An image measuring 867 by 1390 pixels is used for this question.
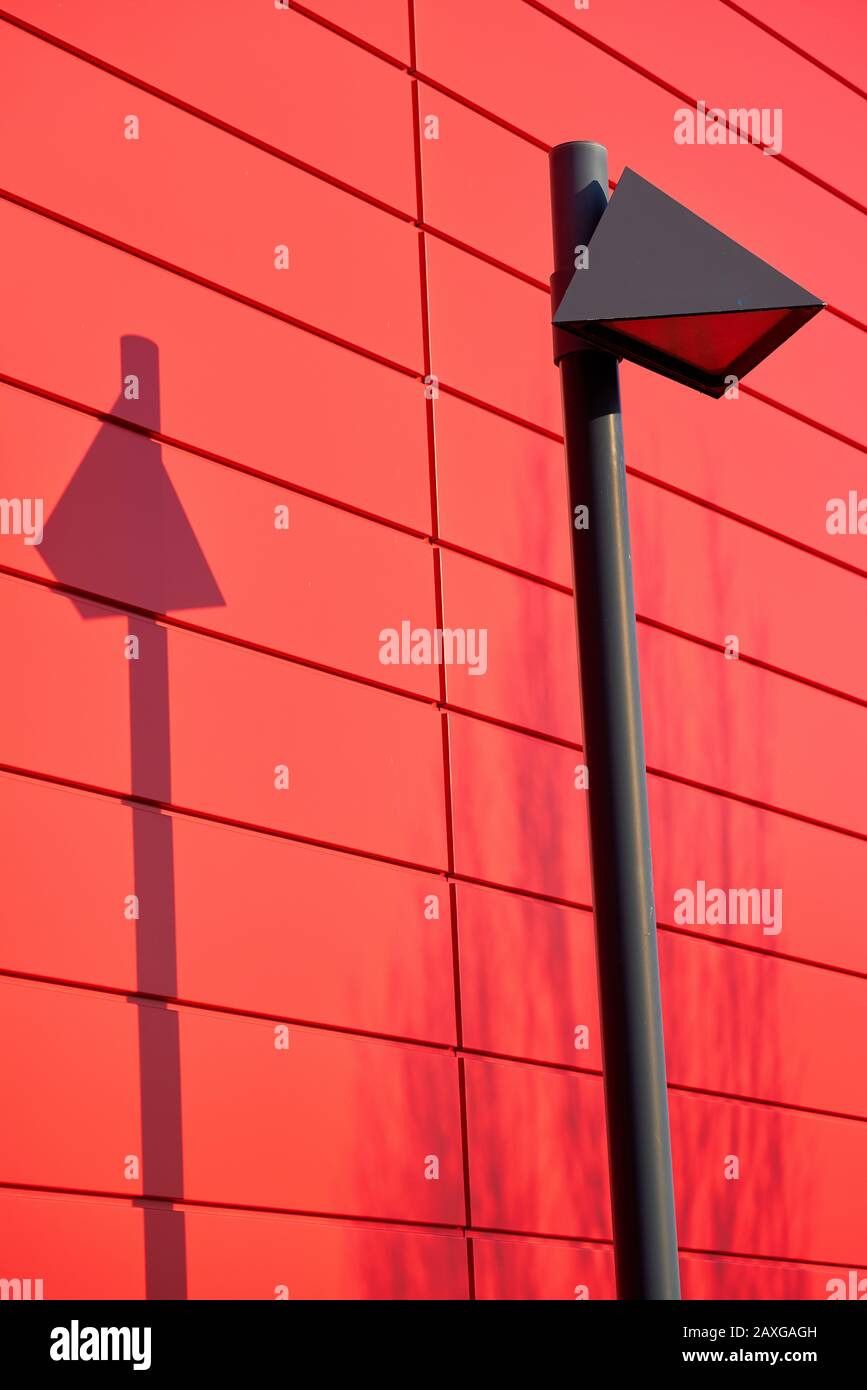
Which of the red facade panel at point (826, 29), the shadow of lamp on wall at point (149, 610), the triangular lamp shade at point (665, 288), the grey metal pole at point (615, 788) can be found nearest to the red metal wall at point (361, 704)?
the shadow of lamp on wall at point (149, 610)

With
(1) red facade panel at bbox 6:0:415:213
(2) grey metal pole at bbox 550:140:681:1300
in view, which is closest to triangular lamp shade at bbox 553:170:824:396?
(2) grey metal pole at bbox 550:140:681:1300

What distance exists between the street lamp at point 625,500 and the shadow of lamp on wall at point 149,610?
8.08 ft

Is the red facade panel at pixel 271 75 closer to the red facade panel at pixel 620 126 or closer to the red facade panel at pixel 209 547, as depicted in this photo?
the red facade panel at pixel 620 126

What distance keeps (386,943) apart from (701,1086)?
182 centimetres

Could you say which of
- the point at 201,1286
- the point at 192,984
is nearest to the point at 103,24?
the point at 192,984

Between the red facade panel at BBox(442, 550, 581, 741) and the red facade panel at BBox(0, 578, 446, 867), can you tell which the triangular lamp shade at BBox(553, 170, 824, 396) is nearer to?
the red facade panel at BBox(0, 578, 446, 867)

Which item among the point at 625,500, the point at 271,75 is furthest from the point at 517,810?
the point at 625,500

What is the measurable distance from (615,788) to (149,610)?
2.85 metres

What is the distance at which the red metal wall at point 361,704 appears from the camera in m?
5.45

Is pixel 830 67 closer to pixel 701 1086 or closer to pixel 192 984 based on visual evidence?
pixel 701 1086

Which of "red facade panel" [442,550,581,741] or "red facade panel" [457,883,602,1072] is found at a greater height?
"red facade panel" [442,550,581,741]

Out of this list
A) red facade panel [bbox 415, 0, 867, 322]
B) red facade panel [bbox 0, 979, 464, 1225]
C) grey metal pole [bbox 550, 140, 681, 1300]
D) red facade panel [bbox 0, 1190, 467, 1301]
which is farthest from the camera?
red facade panel [bbox 415, 0, 867, 322]

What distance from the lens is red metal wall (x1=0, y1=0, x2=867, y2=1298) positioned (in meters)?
5.45

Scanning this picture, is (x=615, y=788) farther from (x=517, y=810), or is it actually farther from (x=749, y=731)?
(x=749, y=731)
